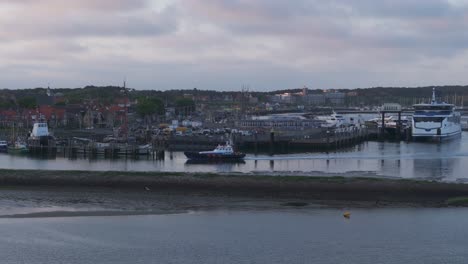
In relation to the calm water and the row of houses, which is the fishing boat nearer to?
the row of houses

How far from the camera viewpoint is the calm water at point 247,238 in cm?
1886

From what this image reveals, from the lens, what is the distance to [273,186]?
28.9 meters

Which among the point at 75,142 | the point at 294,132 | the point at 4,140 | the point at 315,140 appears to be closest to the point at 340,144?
the point at 315,140

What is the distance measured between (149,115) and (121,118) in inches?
240

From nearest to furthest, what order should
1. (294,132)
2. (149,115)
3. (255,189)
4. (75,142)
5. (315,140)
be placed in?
(255,189) < (75,142) < (315,140) < (294,132) < (149,115)

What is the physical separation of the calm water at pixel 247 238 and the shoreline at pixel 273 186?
2.04 metres

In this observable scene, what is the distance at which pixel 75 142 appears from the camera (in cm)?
4938

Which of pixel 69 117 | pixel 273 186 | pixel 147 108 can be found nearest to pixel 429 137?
pixel 147 108

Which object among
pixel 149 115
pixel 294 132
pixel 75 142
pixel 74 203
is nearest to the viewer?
pixel 74 203

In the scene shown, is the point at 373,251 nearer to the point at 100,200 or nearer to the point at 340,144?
the point at 100,200

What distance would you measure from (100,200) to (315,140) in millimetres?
29537

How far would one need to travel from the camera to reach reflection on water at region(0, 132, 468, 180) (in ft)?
119

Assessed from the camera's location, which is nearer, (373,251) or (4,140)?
(373,251)

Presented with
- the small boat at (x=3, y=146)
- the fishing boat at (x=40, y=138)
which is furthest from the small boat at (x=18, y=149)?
the fishing boat at (x=40, y=138)
